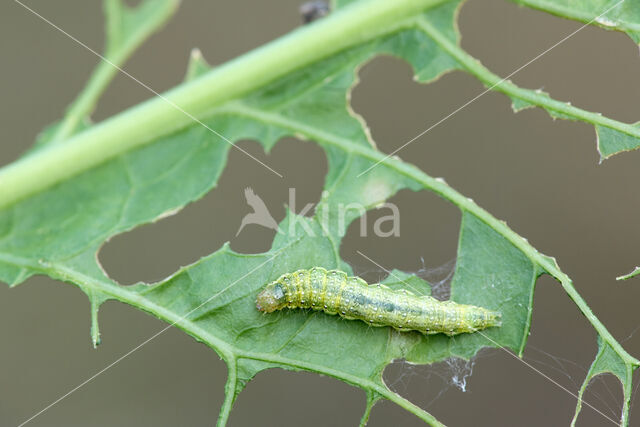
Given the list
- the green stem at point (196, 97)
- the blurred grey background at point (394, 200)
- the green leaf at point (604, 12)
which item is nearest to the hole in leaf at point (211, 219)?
the blurred grey background at point (394, 200)

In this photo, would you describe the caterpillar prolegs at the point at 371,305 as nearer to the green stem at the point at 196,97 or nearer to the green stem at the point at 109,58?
the green stem at the point at 196,97

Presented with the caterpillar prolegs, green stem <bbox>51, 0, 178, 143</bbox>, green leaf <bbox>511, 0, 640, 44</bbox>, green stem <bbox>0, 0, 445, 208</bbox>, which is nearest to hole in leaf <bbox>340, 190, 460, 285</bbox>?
the caterpillar prolegs

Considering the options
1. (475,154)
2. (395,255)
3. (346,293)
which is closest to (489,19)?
(475,154)

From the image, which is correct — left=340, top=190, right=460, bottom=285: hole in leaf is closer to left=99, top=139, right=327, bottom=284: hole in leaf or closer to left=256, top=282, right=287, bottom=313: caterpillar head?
left=256, top=282, right=287, bottom=313: caterpillar head

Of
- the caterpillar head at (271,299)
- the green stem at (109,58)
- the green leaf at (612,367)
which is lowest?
the green leaf at (612,367)

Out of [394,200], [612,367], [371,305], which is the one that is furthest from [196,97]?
[612,367]

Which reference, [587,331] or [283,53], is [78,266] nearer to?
[283,53]

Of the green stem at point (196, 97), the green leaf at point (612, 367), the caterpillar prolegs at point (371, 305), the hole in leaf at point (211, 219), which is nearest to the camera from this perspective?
the green leaf at point (612, 367)

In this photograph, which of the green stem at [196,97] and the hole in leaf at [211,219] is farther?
the hole in leaf at [211,219]

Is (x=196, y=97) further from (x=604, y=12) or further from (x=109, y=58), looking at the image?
(x=604, y=12)
